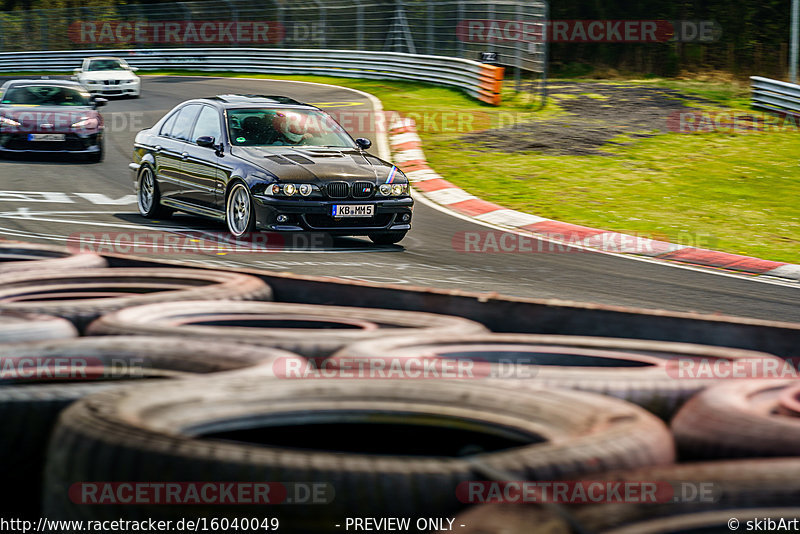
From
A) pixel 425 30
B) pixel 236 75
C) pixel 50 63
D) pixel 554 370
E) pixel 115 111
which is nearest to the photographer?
pixel 554 370

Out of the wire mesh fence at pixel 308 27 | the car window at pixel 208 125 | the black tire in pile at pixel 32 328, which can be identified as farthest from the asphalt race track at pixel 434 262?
the wire mesh fence at pixel 308 27

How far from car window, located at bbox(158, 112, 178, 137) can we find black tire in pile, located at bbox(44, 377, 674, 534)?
33.3 ft

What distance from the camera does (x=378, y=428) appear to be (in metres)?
2.74

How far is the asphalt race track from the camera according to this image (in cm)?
885

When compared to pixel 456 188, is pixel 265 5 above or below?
above

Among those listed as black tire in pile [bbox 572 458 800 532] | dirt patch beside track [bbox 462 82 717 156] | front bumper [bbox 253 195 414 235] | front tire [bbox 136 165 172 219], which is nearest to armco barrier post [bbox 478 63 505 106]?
dirt patch beside track [bbox 462 82 717 156]

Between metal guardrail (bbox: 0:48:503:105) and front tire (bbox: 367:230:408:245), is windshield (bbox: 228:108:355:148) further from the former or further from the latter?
metal guardrail (bbox: 0:48:503:105)

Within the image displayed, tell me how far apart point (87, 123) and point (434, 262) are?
10.00m

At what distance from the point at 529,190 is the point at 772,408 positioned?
12.6 meters

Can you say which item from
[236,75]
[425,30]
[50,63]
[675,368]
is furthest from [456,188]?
[50,63]

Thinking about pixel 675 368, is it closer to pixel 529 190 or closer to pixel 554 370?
pixel 554 370

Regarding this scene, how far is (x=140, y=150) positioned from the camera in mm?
13008

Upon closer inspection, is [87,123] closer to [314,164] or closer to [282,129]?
[282,129]

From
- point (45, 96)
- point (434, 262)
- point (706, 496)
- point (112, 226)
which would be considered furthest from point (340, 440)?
point (45, 96)
